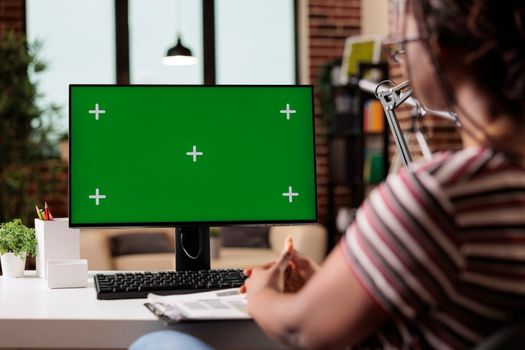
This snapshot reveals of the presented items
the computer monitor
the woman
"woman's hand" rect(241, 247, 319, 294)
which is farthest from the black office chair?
the computer monitor

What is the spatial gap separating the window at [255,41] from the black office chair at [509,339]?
6.00m

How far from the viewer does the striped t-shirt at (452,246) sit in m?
0.85

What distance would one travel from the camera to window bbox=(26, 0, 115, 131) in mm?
6523

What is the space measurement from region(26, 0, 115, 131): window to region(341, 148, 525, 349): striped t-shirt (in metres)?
5.91

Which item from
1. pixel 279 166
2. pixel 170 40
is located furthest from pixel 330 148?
pixel 279 166

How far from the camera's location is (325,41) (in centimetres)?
683

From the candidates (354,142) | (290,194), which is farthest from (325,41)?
(290,194)

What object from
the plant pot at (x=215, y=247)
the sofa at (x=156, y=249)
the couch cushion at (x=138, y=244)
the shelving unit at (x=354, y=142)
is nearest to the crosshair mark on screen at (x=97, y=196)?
the sofa at (x=156, y=249)

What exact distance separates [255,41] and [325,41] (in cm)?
61

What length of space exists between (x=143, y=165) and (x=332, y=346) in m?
1.02

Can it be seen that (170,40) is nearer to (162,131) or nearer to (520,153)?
(162,131)

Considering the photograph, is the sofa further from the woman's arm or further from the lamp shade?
the woman's arm

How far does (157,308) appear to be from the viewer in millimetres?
1403

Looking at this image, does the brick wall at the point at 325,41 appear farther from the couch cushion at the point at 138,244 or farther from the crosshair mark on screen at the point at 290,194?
the crosshair mark on screen at the point at 290,194
